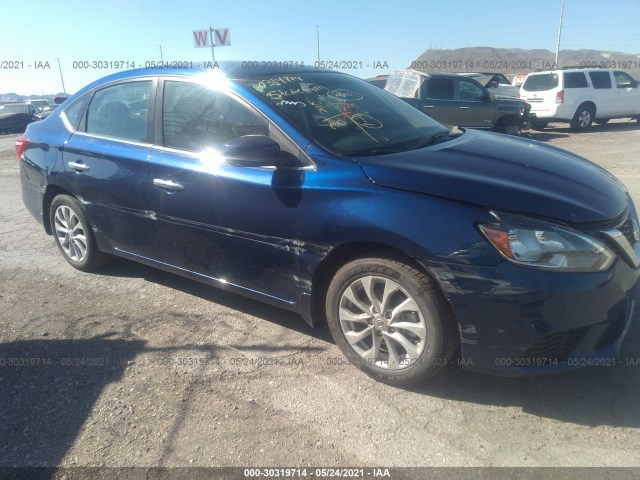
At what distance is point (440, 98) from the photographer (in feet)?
41.4

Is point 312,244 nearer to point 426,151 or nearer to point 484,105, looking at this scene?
point 426,151

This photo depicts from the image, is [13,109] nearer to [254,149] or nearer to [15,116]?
[15,116]

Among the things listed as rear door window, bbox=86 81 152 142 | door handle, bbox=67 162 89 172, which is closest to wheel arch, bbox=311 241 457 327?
rear door window, bbox=86 81 152 142

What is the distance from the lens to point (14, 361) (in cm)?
325

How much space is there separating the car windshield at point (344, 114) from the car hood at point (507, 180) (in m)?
0.22

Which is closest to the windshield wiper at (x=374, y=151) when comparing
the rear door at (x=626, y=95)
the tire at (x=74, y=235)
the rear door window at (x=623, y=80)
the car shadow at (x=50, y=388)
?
the car shadow at (x=50, y=388)

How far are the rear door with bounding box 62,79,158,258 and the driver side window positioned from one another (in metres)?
0.21

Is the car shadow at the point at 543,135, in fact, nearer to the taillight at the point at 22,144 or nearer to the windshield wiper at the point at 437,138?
the windshield wiper at the point at 437,138

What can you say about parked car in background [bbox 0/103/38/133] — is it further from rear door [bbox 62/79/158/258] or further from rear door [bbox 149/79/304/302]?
rear door [bbox 149/79/304/302]

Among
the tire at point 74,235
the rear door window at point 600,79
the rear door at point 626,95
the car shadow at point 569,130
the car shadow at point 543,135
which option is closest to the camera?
the tire at point 74,235

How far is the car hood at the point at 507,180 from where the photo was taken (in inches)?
99.8

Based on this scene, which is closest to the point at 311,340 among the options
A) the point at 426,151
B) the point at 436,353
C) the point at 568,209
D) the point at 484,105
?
the point at 436,353

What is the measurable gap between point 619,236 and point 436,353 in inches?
42.6

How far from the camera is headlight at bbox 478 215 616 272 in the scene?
2408mm
